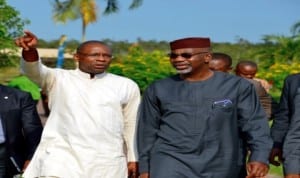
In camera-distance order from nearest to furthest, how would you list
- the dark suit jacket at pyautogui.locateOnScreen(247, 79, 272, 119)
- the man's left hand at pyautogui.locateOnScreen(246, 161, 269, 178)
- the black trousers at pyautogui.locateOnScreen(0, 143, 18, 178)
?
1. the man's left hand at pyautogui.locateOnScreen(246, 161, 269, 178)
2. the black trousers at pyautogui.locateOnScreen(0, 143, 18, 178)
3. the dark suit jacket at pyautogui.locateOnScreen(247, 79, 272, 119)

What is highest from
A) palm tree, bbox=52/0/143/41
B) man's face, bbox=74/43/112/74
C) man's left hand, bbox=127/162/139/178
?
man's face, bbox=74/43/112/74

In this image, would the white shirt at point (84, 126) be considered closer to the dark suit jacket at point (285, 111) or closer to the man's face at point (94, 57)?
the man's face at point (94, 57)

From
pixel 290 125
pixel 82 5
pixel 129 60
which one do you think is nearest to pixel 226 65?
pixel 290 125

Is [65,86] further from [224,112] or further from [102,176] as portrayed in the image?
[224,112]

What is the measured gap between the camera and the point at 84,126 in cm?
618

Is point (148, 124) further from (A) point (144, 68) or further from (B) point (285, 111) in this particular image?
(A) point (144, 68)

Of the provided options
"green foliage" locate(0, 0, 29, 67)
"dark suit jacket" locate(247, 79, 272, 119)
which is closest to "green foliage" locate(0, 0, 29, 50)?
"green foliage" locate(0, 0, 29, 67)

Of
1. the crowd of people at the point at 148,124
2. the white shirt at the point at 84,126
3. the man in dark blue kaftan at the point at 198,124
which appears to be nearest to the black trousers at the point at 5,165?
the crowd of people at the point at 148,124

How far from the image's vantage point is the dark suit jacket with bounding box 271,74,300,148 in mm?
6094

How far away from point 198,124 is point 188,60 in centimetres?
49

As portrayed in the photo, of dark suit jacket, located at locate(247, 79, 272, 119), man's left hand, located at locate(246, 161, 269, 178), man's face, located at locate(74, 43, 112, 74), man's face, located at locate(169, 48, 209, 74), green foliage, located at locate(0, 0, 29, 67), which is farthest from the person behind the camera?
green foliage, located at locate(0, 0, 29, 67)

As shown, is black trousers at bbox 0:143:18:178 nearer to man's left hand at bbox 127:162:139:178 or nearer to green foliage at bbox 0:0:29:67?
man's left hand at bbox 127:162:139:178

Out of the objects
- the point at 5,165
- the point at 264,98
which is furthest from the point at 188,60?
the point at 264,98

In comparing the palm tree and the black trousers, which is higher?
the black trousers
